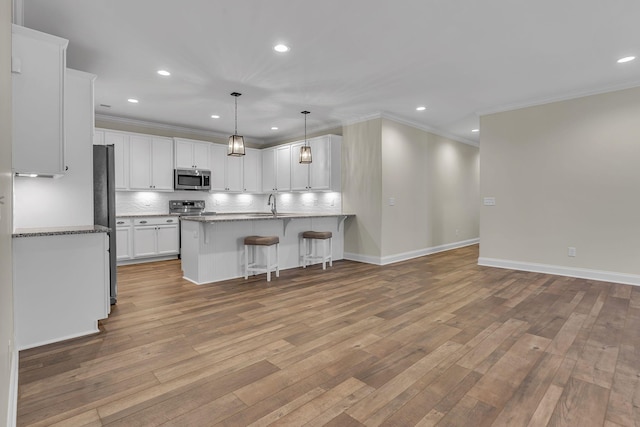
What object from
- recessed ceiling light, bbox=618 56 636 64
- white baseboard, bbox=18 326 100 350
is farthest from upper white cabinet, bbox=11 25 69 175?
recessed ceiling light, bbox=618 56 636 64

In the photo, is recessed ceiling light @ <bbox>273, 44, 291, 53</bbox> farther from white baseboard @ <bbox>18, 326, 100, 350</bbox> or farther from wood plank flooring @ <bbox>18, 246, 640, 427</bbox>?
white baseboard @ <bbox>18, 326, 100, 350</bbox>

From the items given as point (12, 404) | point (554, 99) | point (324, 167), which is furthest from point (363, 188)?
point (12, 404)

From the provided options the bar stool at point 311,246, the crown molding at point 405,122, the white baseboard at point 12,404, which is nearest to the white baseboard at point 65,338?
the white baseboard at point 12,404

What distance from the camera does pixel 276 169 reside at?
297 inches

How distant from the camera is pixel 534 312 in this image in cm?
336

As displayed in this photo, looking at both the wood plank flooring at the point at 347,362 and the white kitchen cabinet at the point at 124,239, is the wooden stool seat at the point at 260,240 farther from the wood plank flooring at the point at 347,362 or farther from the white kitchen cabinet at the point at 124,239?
the white kitchen cabinet at the point at 124,239

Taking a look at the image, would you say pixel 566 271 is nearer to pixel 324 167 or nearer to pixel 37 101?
pixel 324 167

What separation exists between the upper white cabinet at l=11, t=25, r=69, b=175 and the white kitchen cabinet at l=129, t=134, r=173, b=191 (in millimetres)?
3584

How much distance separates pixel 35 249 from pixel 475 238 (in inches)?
356

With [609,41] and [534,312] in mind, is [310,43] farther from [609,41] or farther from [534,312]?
[534,312]

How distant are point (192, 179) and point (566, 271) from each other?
22.5ft

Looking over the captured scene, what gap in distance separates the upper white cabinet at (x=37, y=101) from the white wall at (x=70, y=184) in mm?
516

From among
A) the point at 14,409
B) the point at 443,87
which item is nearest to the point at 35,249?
the point at 14,409

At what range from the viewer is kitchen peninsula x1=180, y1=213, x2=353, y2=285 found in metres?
4.52
